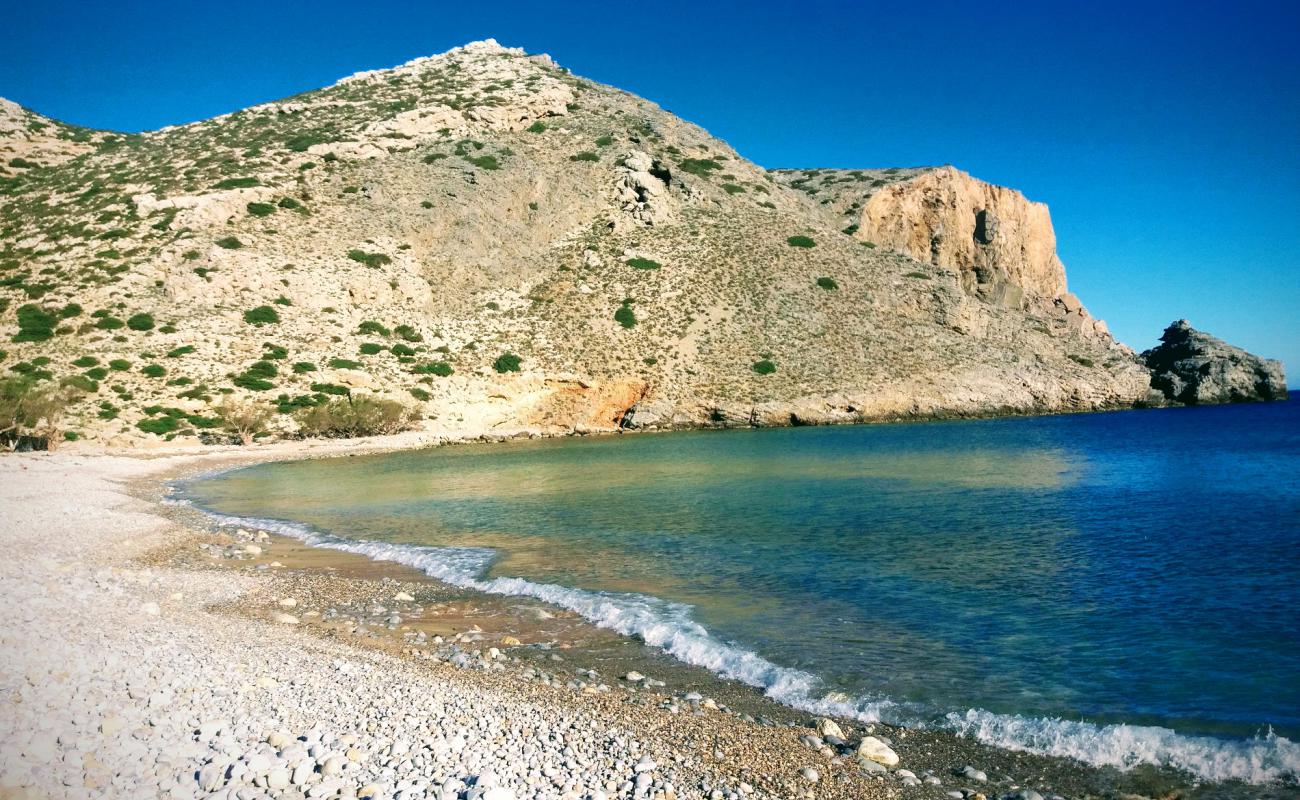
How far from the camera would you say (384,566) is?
45.4ft

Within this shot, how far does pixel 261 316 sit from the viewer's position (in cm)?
5112

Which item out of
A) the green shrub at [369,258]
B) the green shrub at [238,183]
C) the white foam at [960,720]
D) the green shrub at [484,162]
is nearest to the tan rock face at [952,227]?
the green shrub at [484,162]

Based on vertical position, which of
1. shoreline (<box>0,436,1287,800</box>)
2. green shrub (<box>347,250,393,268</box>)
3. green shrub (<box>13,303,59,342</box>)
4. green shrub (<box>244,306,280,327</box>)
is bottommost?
shoreline (<box>0,436,1287,800</box>)

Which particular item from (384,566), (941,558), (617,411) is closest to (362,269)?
(617,411)

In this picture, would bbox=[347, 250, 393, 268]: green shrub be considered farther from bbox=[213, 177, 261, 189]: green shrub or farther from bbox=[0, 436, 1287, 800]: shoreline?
bbox=[0, 436, 1287, 800]: shoreline

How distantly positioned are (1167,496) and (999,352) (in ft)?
146

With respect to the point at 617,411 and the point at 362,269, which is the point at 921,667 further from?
the point at 362,269

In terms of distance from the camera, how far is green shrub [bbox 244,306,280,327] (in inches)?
1999

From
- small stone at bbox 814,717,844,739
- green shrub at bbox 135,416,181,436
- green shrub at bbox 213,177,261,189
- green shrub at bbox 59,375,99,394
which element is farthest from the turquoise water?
green shrub at bbox 213,177,261,189

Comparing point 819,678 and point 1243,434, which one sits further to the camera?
point 1243,434

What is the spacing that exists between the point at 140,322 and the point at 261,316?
6.99 metres

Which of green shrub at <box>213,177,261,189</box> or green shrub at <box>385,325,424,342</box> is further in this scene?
green shrub at <box>213,177,261,189</box>

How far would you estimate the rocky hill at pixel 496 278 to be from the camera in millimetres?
48875

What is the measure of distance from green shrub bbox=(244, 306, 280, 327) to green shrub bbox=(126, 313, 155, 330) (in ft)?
18.1
